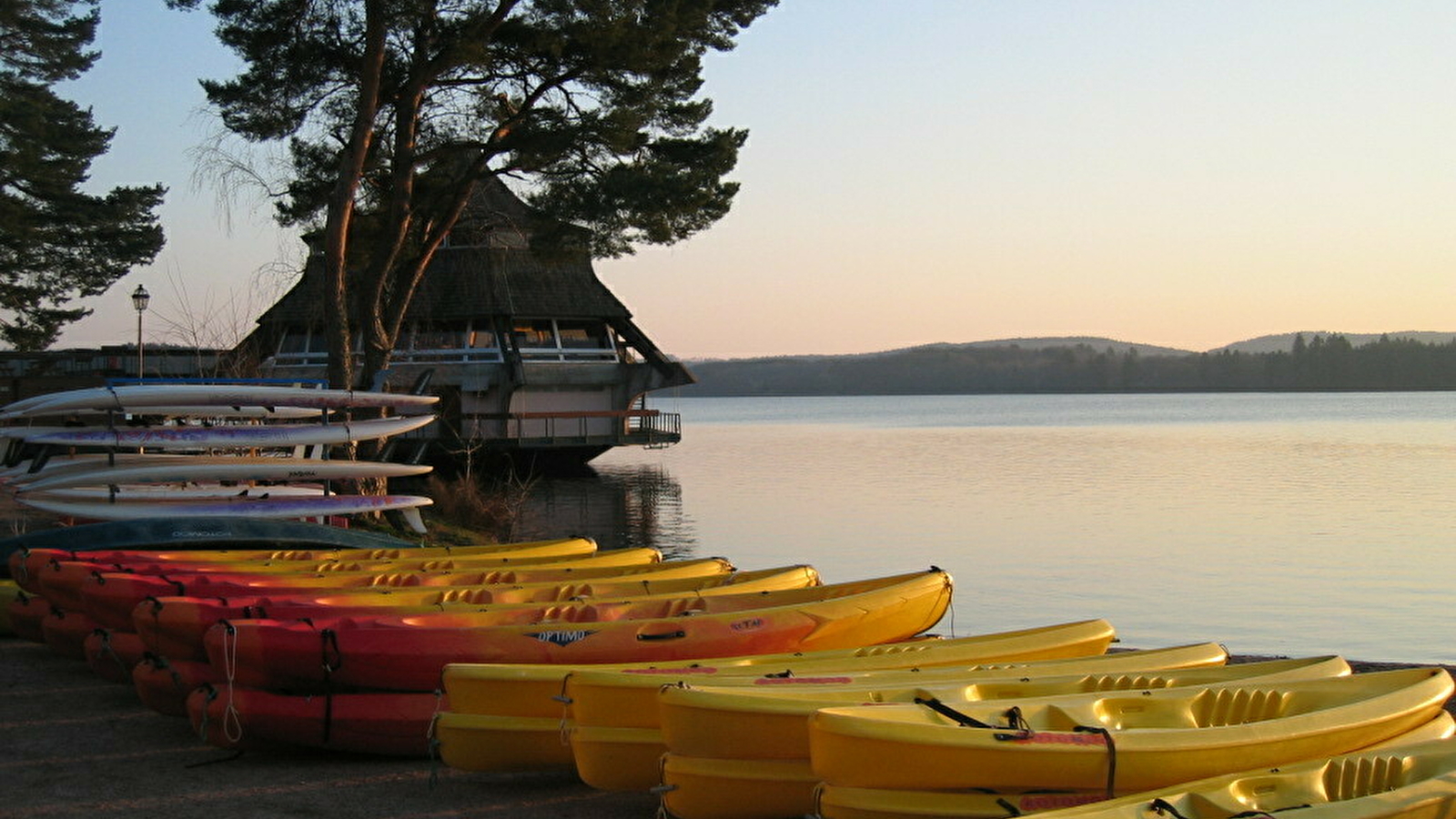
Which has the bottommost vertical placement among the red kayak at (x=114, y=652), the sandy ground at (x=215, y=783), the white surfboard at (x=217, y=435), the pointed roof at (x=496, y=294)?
the sandy ground at (x=215, y=783)

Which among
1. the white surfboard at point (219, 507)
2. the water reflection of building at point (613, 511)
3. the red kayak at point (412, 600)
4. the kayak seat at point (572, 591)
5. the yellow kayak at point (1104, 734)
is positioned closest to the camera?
the yellow kayak at point (1104, 734)

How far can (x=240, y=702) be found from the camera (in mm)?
7359

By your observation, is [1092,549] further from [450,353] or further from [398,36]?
[450,353]

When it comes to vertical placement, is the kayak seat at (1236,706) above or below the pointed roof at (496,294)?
below

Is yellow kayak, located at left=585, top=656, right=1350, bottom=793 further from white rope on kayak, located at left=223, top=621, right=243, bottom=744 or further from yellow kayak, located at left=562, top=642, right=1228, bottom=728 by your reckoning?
white rope on kayak, located at left=223, top=621, right=243, bottom=744

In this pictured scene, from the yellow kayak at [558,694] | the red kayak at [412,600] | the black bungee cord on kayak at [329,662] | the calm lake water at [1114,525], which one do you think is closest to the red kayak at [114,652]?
the red kayak at [412,600]

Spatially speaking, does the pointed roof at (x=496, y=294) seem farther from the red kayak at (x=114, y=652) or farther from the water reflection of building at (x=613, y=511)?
the red kayak at (x=114, y=652)

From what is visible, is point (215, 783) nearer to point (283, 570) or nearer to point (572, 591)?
point (572, 591)

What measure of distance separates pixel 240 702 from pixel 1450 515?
25.8 meters

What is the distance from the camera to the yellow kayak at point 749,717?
19.4ft

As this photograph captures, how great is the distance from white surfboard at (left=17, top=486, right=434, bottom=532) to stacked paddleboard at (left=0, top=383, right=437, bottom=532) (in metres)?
0.01

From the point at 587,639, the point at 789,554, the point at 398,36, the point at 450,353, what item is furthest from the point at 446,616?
the point at 450,353

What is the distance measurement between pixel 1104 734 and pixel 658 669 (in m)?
2.23

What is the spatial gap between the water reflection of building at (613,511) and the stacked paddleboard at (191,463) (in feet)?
25.9
